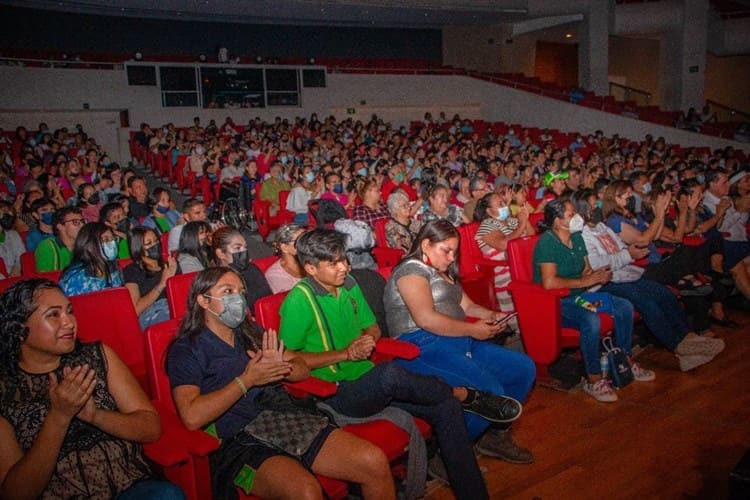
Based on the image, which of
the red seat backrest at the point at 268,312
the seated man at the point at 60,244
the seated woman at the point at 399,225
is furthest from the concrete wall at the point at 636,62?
the red seat backrest at the point at 268,312

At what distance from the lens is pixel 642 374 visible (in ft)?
11.6

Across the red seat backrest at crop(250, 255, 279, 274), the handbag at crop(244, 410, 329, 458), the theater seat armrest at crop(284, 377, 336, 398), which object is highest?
the red seat backrest at crop(250, 255, 279, 274)

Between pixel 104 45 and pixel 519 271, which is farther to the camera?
pixel 104 45

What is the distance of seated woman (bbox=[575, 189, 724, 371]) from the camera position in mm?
3678

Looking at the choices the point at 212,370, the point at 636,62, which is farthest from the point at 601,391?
the point at 636,62

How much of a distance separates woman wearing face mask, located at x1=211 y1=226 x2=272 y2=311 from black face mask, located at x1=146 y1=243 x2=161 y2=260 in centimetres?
39

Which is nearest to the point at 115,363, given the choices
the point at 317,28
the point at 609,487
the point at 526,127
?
the point at 609,487

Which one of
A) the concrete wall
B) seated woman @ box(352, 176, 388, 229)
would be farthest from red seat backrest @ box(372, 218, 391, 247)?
the concrete wall

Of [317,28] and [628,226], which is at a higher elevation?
[317,28]

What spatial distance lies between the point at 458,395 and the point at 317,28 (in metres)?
16.8

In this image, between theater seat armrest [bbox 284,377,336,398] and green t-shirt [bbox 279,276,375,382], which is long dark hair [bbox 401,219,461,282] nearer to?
green t-shirt [bbox 279,276,375,382]

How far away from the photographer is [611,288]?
3.79 meters

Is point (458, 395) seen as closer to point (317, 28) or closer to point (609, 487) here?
point (609, 487)

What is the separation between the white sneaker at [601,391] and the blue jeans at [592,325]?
0.07 m
